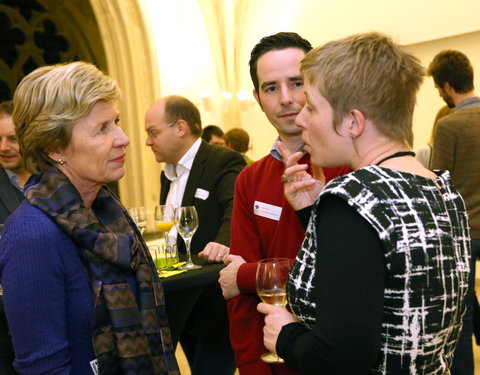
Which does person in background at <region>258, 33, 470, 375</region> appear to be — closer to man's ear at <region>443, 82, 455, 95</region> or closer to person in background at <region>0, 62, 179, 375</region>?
person in background at <region>0, 62, 179, 375</region>

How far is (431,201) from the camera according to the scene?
1.21 metres

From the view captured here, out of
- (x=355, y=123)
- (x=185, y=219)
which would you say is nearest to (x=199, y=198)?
(x=185, y=219)

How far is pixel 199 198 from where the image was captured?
3238mm

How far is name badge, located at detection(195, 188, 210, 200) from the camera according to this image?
10.6 ft

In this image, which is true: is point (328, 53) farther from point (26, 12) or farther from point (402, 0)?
point (26, 12)

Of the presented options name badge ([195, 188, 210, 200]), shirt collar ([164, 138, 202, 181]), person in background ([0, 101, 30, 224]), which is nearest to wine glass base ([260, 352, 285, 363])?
name badge ([195, 188, 210, 200])

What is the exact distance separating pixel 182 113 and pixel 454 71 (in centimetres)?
180

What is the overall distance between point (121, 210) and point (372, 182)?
1.03 m

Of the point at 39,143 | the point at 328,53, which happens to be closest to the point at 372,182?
the point at 328,53

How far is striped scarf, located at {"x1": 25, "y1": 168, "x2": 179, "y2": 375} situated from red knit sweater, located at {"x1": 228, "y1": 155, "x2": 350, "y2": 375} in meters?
0.27

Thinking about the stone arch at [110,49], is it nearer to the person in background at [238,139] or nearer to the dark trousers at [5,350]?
the person in background at [238,139]

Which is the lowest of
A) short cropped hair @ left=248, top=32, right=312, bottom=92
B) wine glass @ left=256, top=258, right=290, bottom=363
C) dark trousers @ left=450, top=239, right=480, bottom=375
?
dark trousers @ left=450, top=239, right=480, bottom=375

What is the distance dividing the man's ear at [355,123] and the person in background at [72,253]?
82cm

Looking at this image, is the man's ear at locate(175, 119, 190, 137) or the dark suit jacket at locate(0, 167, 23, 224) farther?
the man's ear at locate(175, 119, 190, 137)
